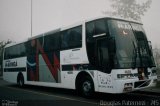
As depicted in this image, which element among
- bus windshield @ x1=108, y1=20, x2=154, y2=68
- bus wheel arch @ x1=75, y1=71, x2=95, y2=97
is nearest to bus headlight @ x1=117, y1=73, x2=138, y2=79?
bus windshield @ x1=108, y1=20, x2=154, y2=68

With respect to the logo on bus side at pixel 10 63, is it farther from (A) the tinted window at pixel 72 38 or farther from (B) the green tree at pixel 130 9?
(B) the green tree at pixel 130 9

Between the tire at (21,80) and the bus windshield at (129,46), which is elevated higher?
the bus windshield at (129,46)

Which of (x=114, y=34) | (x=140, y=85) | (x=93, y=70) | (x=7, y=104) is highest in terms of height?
(x=114, y=34)

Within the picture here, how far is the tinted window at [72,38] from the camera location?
11188mm

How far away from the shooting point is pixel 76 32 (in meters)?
11.5

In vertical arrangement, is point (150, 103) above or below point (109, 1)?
below

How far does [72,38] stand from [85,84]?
2.51 metres

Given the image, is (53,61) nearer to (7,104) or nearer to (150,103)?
(7,104)

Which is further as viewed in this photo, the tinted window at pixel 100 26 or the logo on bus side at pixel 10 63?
the logo on bus side at pixel 10 63

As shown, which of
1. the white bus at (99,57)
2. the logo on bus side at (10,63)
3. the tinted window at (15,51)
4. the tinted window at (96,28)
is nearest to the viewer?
the white bus at (99,57)

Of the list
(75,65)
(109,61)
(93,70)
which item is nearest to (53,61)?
(75,65)

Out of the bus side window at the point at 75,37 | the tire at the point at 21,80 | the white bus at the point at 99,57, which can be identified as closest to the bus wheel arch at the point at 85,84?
the white bus at the point at 99,57

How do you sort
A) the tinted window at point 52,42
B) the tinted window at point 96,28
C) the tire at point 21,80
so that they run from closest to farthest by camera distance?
the tinted window at point 96,28 → the tinted window at point 52,42 → the tire at point 21,80

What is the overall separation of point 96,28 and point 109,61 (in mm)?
1807
